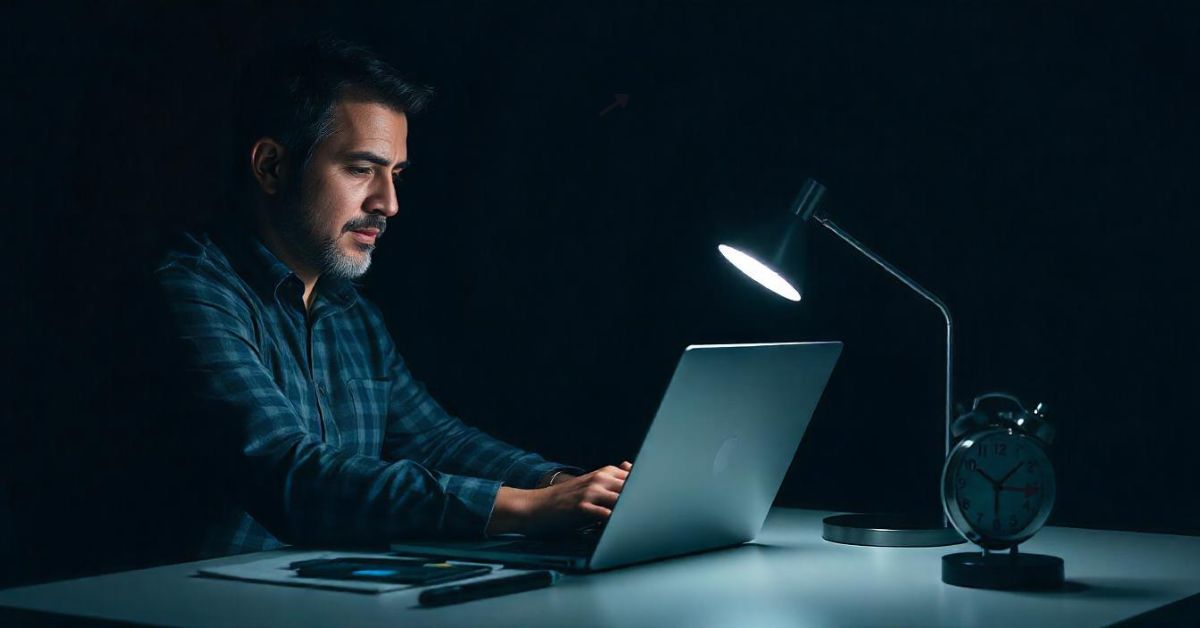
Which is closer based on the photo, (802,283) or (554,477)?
(802,283)

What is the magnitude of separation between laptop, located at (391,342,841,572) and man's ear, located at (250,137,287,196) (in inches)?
38.6

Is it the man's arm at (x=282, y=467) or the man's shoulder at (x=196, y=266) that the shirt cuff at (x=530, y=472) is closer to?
the man's arm at (x=282, y=467)

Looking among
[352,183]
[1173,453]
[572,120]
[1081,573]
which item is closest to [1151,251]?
[1173,453]

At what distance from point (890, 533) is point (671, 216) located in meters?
1.03

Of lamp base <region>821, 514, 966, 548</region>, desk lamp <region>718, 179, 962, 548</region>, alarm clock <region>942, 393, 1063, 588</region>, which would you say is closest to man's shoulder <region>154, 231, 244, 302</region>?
desk lamp <region>718, 179, 962, 548</region>

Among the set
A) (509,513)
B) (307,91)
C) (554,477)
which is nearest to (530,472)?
(554,477)

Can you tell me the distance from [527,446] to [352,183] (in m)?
0.77

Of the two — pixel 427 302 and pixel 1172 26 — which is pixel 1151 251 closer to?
pixel 1172 26

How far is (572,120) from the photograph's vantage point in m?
2.81

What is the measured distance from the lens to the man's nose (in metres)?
2.42

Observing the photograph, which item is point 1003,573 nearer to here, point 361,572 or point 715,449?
point 715,449

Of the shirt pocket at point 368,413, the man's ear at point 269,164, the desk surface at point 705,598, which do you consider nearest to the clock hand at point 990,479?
the desk surface at point 705,598

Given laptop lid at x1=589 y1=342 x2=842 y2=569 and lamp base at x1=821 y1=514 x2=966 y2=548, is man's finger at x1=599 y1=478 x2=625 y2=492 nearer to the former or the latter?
laptop lid at x1=589 y1=342 x2=842 y2=569

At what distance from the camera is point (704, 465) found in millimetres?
1569
